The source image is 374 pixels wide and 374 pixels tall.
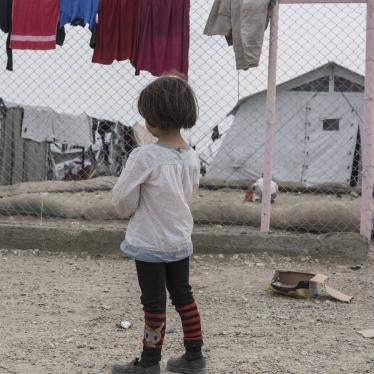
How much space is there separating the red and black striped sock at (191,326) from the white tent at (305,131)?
412 inches

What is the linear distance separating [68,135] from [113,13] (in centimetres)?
691

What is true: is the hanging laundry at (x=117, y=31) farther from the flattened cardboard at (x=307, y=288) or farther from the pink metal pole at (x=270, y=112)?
the flattened cardboard at (x=307, y=288)

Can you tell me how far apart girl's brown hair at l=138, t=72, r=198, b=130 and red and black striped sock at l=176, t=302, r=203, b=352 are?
78cm

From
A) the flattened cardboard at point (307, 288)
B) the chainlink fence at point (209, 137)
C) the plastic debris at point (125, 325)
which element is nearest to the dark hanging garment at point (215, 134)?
the chainlink fence at point (209, 137)

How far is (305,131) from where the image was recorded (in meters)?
14.1

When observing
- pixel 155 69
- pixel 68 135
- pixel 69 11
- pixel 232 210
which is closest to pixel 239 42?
pixel 155 69

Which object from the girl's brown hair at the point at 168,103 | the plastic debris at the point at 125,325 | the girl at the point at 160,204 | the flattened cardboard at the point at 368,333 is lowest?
the plastic debris at the point at 125,325

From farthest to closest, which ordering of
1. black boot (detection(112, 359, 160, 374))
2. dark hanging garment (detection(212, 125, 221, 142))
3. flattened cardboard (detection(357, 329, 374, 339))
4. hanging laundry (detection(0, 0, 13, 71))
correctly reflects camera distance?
dark hanging garment (detection(212, 125, 221, 142))
hanging laundry (detection(0, 0, 13, 71))
flattened cardboard (detection(357, 329, 374, 339))
black boot (detection(112, 359, 160, 374))

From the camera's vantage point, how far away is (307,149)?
558 inches

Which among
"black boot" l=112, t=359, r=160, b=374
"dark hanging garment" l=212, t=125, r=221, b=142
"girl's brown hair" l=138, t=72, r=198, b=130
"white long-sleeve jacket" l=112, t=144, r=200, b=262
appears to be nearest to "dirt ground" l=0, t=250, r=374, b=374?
"black boot" l=112, t=359, r=160, b=374

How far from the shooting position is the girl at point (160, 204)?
2.80 meters

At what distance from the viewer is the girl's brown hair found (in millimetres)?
2805

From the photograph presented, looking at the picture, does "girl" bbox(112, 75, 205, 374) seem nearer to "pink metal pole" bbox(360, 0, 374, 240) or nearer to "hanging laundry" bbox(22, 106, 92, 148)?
"pink metal pole" bbox(360, 0, 374, 240)

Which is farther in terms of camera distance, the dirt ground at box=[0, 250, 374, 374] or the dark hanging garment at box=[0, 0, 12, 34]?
the dark hanging garment at box=[0, 0, 12, 34]
